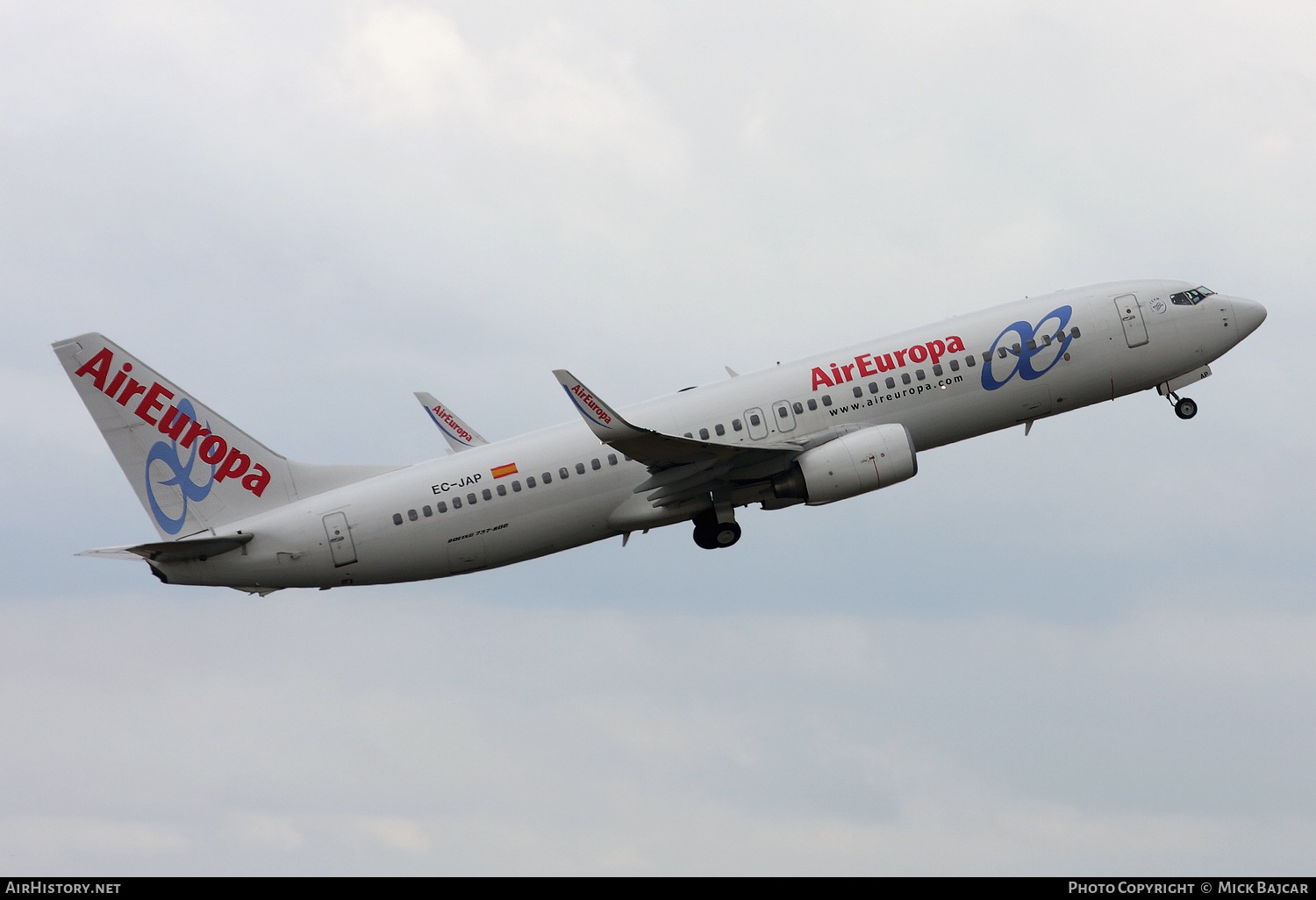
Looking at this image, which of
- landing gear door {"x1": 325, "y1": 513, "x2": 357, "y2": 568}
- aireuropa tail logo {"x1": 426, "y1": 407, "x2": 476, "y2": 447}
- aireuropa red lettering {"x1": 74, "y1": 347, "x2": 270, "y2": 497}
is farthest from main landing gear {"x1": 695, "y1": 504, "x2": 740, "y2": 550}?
aireuropa red lettering {"x1": 74, "y1": 347, "x2": 270, "y2": 497}

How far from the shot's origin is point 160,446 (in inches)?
1785

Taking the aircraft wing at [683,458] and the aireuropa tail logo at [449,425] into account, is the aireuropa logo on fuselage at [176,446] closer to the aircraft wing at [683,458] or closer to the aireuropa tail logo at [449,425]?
the aireuropa tail logo at [449,425]

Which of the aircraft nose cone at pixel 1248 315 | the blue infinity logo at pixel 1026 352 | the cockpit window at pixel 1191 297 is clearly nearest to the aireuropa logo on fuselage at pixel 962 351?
the blue infinity logo at pixel 1026 352

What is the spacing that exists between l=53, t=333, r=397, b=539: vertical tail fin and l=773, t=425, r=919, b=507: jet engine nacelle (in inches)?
664

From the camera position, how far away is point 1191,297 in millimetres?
47188

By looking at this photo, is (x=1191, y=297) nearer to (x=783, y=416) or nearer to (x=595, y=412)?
(x=783, y=416)

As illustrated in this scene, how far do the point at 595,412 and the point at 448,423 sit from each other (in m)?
15.8

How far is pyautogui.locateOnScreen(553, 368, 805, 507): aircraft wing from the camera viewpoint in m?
41.1

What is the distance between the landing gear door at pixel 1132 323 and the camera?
46156 millimetres

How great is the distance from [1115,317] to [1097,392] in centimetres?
255

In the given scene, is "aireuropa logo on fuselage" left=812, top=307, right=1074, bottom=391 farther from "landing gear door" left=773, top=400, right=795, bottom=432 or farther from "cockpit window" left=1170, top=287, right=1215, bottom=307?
"cockpit window" left=1170, top=287, right=1215, bottom=307

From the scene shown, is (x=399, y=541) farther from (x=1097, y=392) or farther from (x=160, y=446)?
(x=1097, y=392)

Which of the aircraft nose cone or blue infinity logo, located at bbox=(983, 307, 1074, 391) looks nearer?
blue infinity logo, located at bbox=(983, 307, 1074, 391)

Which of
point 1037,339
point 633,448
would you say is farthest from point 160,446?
point 1037,339
